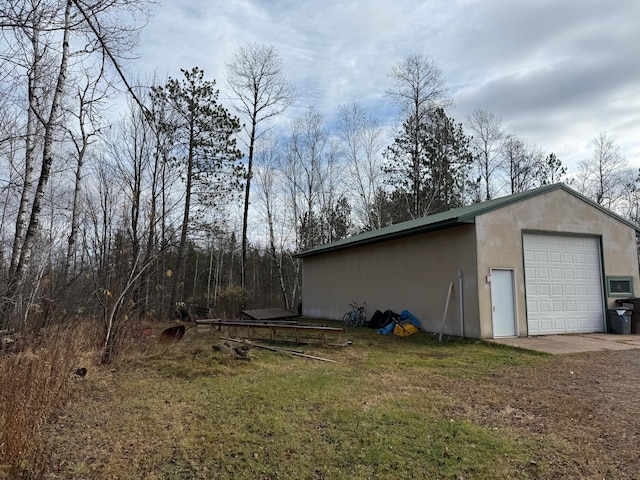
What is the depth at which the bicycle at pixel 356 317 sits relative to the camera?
13620 mm

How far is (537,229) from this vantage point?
10469mm

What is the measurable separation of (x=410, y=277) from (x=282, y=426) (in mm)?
8410

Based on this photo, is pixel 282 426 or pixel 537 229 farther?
pixel 537 229

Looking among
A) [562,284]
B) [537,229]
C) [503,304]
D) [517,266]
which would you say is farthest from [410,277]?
[562,284]

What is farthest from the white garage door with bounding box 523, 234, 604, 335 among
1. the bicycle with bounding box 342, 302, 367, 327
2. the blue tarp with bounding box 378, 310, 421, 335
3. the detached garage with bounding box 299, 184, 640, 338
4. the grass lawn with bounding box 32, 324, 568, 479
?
the bicycle with bounding box 342, 302, 367, 327

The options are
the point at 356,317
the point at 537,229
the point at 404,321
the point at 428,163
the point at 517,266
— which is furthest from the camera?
the point at 428,163

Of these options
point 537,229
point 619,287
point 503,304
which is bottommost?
point 503,304

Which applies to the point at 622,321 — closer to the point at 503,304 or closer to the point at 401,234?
the point at 503,304

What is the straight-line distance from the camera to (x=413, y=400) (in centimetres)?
488

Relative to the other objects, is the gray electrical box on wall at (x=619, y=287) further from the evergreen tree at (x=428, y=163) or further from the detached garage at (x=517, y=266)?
the evergreen tree at (x=428, y=163)

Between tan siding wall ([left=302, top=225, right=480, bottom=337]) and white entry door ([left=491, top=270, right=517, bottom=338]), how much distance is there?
0.55 m

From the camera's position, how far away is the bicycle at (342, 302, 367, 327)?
44.7ft

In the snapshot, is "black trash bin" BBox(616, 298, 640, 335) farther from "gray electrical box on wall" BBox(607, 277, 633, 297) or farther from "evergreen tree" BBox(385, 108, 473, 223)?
"evergreen tree" BBox(385, 108, 473, 223)

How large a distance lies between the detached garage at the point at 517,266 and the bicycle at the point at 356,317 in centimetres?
101
